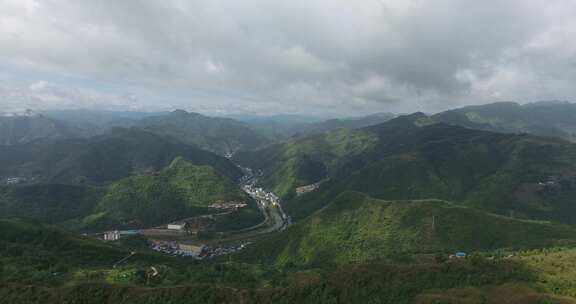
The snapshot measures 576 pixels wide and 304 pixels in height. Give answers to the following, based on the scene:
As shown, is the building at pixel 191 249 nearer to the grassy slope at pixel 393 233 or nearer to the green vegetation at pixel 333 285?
the grassy slope at pixel 393 233

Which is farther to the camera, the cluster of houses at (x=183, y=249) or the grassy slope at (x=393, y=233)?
the cluster of houses at (x=183, y=249)

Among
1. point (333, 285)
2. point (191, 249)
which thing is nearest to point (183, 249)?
point (191, 249)

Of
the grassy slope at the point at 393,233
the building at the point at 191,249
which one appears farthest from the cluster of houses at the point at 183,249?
the grassy slope at the point at 393,233

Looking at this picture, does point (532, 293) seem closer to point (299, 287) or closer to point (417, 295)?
point (417, 295)

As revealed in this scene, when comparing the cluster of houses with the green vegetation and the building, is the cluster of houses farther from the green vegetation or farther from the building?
A: the green vegetation

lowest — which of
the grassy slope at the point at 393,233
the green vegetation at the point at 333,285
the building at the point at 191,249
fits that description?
the building at the point at 191,249

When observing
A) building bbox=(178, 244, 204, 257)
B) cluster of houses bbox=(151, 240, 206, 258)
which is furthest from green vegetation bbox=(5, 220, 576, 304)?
building bbox=(178, 244, 204, 257)

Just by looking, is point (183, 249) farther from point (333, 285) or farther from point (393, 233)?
point (333, 285)

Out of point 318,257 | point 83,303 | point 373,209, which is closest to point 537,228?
point 373,209
